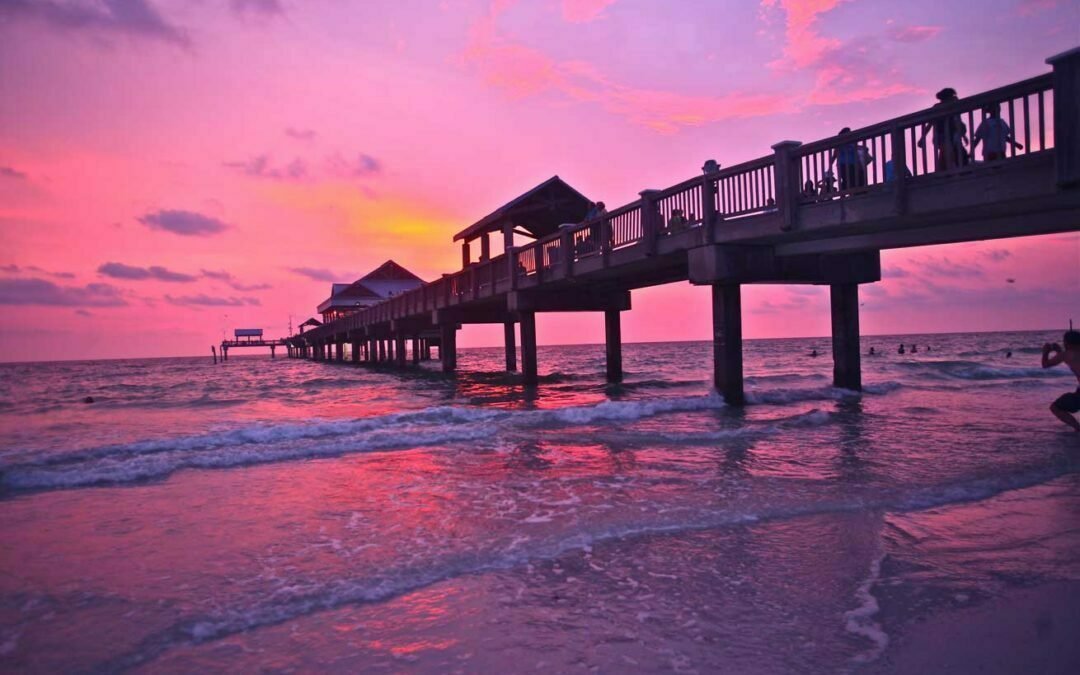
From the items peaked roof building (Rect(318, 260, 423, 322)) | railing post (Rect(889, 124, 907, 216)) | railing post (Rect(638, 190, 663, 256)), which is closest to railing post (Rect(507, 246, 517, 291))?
railing post (Rect(638, 190, 663, 256))

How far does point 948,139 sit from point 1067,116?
1671mm

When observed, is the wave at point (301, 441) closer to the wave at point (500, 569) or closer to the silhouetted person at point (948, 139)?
the wave at point (500, 569)

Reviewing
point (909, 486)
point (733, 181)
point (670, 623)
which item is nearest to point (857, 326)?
point (733, 181)

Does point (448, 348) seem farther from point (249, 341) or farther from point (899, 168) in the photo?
point (249, 341)

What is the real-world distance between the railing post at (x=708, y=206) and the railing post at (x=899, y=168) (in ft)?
13.1

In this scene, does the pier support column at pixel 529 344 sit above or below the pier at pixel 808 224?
below

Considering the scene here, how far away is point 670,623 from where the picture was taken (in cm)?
403

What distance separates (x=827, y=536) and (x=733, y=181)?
869cm

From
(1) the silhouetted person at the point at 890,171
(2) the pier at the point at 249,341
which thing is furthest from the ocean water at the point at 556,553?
(2) the pier at the point at 249,341

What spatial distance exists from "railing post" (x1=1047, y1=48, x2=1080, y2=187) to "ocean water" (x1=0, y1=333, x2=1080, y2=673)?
3.36 meters

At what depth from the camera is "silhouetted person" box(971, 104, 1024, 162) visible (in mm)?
8391

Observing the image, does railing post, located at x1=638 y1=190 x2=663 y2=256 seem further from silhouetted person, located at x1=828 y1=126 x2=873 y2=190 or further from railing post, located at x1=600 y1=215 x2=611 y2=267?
silhouetted person, located at x1=828 y1=126 x2=873 y2=190

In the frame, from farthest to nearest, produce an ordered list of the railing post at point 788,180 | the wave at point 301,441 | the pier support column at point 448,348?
the pier support column at point 448,348 → the railing post at point 788,180 → the wave at point 301,441

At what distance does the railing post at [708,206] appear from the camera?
13.4m
